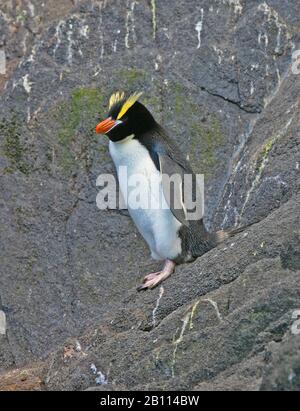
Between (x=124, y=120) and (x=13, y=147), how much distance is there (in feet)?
5.96

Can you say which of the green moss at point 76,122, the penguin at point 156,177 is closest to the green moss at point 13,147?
the green moss at point 76,122

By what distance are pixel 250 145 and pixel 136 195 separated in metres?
1.40

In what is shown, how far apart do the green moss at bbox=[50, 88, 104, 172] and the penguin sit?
5.01 ft

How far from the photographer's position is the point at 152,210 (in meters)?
6.61

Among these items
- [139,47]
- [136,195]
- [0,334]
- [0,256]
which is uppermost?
[139,47]

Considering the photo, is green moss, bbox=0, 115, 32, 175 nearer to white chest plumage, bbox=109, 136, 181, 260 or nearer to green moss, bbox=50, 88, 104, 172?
green moss, bbox=50, 88, 104, 172

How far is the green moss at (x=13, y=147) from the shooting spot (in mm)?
8273

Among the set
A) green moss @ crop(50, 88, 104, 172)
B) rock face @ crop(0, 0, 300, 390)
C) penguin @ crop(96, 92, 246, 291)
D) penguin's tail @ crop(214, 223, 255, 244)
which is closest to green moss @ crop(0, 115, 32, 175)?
rock face @ crop(0, 0, 300, 390)

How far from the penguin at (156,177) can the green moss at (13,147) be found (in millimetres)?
1657

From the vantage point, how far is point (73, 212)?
815cm

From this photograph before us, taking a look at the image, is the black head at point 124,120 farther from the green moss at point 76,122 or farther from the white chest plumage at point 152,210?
the green moss at point 76,122

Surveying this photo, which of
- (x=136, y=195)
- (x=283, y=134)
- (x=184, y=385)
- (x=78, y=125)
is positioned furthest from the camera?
(x=78, y=125)

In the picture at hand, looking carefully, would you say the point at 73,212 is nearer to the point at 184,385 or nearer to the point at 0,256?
the point at 0,256
